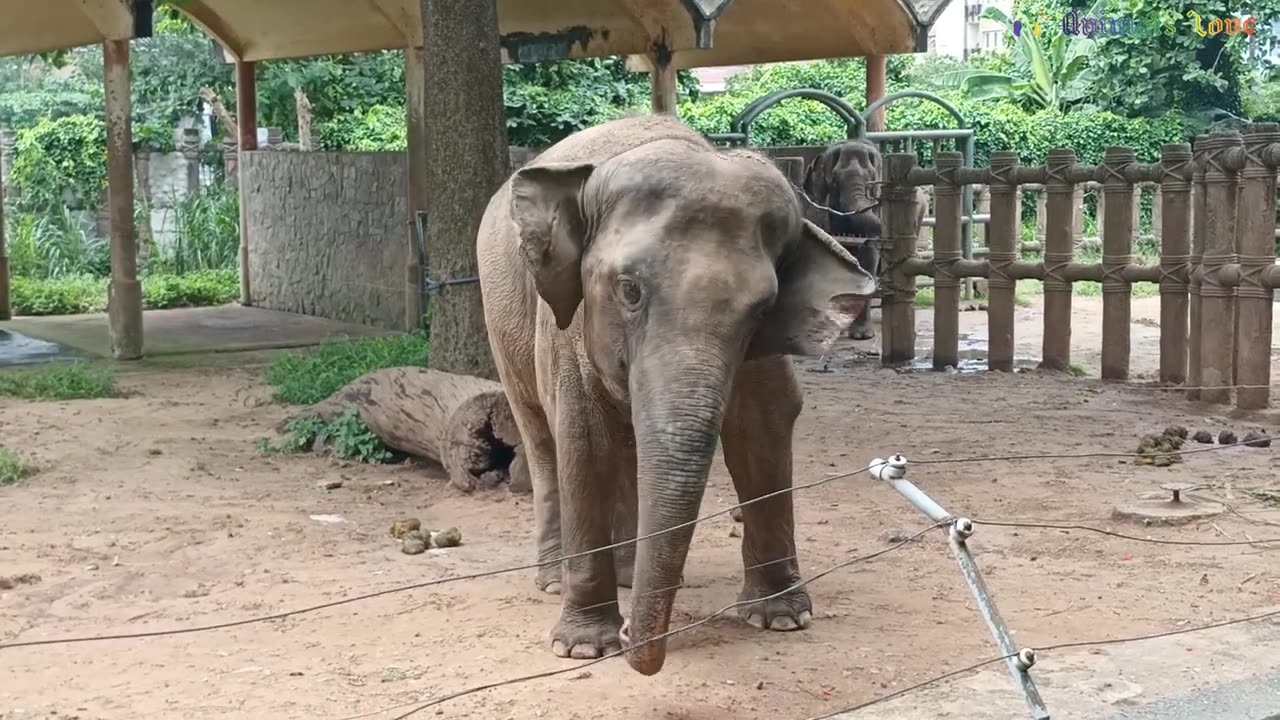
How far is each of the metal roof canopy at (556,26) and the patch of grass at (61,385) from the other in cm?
311

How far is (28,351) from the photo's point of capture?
1347 centimetres

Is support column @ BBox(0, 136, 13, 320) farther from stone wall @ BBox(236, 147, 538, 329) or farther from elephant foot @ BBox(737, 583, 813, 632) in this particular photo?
elephant foot @ BBox(737, 583, 813, 632)

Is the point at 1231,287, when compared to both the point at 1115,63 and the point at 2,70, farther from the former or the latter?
the point at 2,70

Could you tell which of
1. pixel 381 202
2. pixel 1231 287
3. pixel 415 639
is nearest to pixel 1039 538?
pixel 415 639

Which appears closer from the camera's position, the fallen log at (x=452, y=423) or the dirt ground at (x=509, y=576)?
the dirt ground at (x=509, y=576)

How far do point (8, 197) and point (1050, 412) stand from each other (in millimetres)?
17007

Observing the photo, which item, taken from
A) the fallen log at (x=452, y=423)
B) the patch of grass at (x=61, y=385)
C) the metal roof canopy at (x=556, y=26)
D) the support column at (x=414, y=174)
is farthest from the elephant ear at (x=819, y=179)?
the patch of grass at (x=61, y=385)

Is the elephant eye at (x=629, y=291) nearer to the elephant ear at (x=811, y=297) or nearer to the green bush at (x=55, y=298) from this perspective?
the elephant ear at (x=811, y=297)

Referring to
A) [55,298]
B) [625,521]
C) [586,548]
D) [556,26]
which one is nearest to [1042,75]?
[556,26]

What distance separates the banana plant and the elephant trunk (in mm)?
25246

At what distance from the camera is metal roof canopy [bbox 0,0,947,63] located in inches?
505

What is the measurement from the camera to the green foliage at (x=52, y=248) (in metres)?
19.2

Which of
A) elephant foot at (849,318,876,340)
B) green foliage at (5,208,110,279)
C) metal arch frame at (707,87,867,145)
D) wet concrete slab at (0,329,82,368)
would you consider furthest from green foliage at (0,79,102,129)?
elephant foot at (849,318,876,340)

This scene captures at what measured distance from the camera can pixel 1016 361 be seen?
40.5 feet
